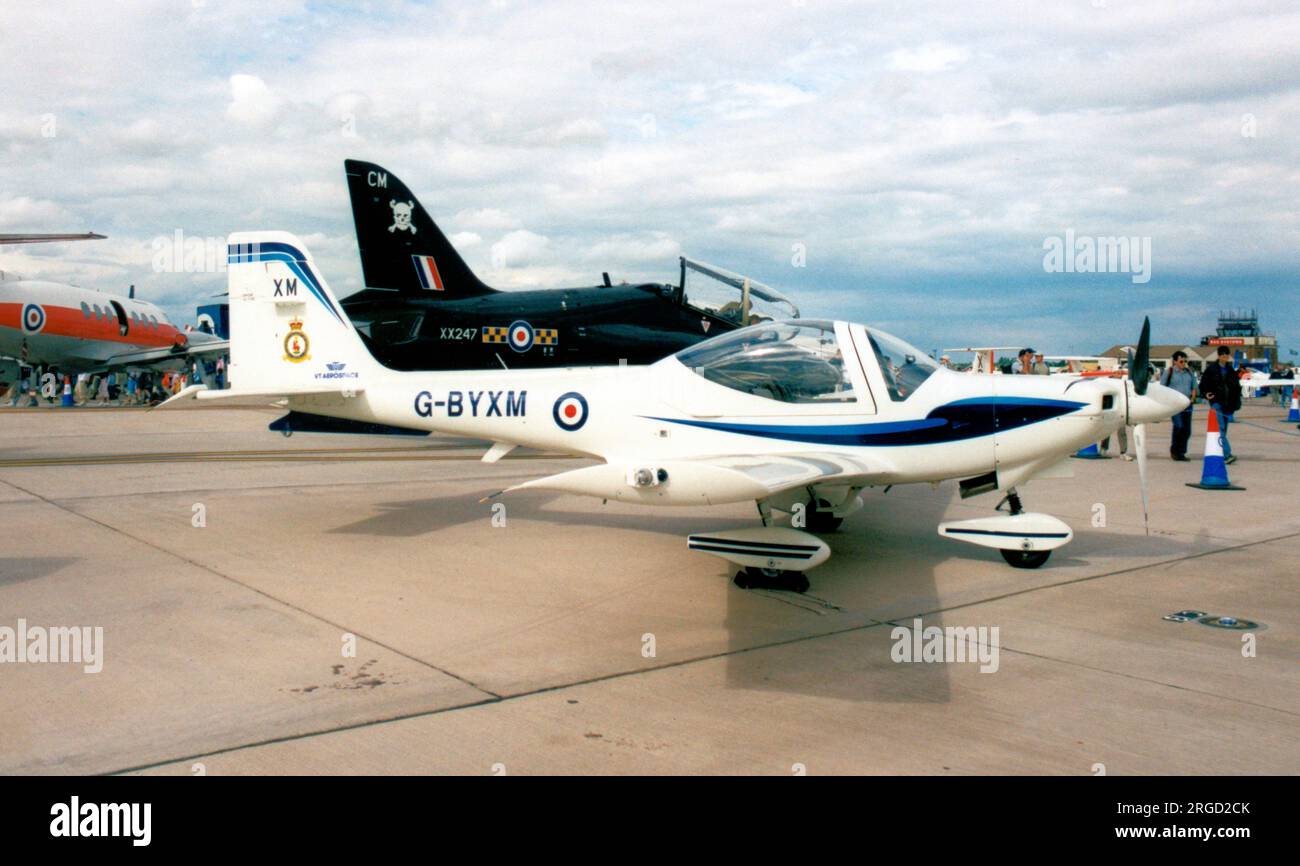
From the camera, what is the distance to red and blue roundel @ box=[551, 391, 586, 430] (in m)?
7.68

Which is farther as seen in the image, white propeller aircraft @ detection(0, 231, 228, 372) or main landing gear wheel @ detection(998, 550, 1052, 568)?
white propeller aircraft @ detection(0, 231, 228, 372)

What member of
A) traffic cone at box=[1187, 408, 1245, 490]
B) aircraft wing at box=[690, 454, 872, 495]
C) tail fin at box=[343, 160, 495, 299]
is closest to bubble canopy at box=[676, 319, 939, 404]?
aircraft wing at box=[690, 454, 872, 495]

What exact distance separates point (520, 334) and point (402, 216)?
3100mm

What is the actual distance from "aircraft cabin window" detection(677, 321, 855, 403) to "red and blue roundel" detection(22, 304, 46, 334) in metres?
32.8

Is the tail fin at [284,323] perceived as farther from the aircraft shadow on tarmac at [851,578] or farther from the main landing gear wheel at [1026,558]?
the main landing gear wheel at [1026,558]

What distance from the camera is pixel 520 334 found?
15094 millimetres

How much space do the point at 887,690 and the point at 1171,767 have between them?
1280mm

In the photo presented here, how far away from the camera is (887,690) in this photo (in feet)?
14.9

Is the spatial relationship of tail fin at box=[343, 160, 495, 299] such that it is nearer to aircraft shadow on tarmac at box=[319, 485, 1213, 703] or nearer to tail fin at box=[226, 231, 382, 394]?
aircraft shadow on tarmac at box=[319, 485, 1213, 703]

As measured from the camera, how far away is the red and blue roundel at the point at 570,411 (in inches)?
302
